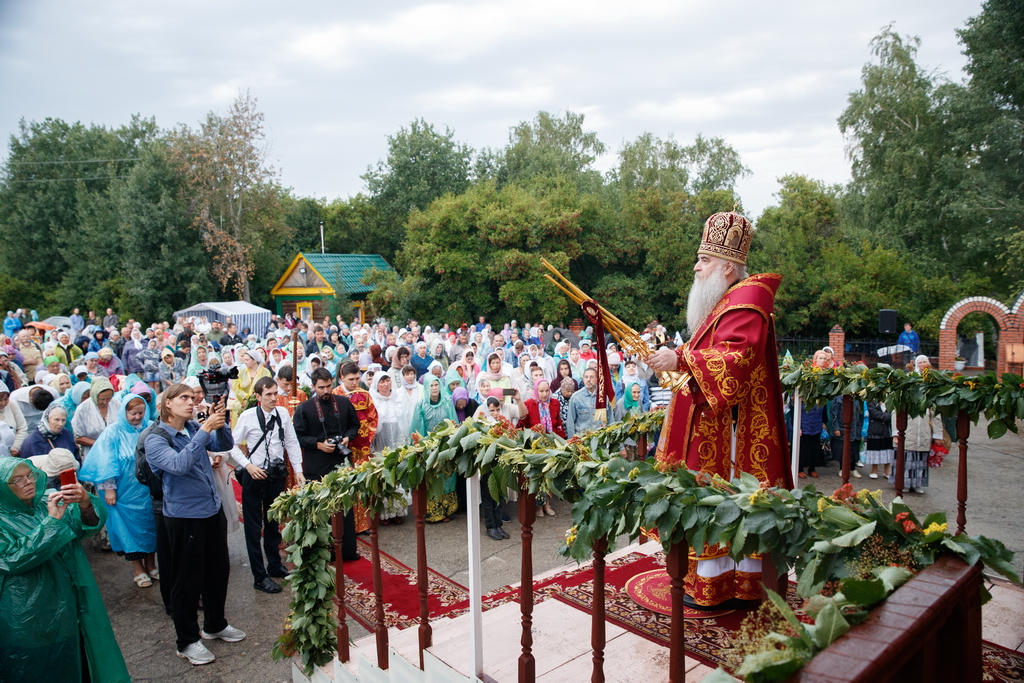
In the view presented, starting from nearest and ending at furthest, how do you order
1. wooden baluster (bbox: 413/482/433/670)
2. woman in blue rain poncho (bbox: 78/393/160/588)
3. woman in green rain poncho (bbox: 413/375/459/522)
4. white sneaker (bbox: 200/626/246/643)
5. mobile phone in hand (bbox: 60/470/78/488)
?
wooden baluster (bbox: 413/482/433/670) < mobile phone in hand (bbox: 60/470/78/488) < white sneaker (bbox: 200/626/246/643) < woman in blue rain poncho (bbox: 78/393/160/588) < woman in green rain poncho (bbox: 413/375/459/522)

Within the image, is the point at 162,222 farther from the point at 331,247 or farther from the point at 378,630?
the point at 378,630

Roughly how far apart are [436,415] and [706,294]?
15.6ft

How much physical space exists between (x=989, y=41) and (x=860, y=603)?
26781mm

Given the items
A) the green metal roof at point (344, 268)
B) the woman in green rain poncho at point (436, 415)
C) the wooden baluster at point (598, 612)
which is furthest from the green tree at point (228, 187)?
the wooden baluster at point (598, 612)

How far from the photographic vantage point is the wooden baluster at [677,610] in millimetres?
2078

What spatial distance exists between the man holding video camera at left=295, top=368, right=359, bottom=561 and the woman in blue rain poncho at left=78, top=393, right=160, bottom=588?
53.9 inches

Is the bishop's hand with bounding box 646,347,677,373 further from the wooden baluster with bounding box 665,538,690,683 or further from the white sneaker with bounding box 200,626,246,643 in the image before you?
the white sneaker with bounding box 200,626,246,643

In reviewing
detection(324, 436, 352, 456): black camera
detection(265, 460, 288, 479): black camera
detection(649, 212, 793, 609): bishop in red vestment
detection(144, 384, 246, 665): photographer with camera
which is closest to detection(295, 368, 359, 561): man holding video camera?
detection(324, 436, 352, 456): black camera

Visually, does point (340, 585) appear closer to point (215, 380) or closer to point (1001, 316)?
point (215, 380)

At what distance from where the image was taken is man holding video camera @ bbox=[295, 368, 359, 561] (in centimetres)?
637

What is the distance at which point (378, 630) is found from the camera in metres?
3.45

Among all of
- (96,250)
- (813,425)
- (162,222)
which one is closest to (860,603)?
(813,425)

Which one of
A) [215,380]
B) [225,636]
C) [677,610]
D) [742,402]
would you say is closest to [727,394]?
[742,402]

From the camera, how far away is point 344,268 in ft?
109
